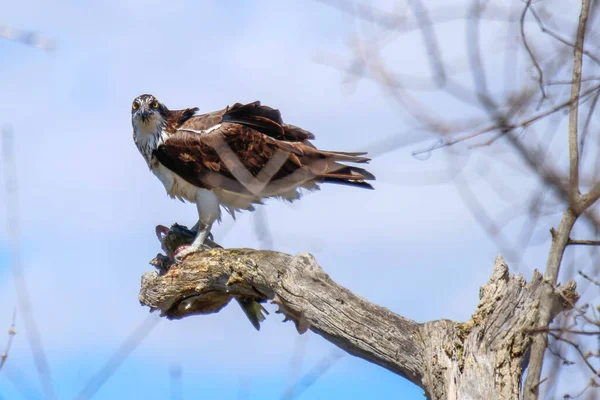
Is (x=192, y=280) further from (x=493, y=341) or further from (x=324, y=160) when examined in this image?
(x=493, y=341)

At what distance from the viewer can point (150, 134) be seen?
7.77 m

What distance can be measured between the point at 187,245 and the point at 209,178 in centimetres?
59

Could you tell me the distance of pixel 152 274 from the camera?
6359 millimetres

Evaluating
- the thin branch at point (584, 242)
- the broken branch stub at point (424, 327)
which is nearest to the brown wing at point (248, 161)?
the broken branch stub at point (424, 327)

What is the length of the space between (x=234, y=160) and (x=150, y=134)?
96 centimetres

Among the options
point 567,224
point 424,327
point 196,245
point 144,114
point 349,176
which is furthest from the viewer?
point 144,114

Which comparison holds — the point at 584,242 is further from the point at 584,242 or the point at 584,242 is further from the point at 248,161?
the point at 248,161

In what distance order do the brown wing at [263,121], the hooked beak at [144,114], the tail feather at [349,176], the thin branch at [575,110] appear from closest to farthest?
the thin branch at [575,110]
the tail feather at [349,176]
the brown wing at [263,121]
the hooked beak at [144,114]

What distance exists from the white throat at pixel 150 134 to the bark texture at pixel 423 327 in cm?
228

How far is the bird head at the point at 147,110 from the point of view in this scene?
7719 millimetres

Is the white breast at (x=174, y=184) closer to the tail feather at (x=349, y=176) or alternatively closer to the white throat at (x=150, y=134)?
the white throat at (x=150, y=134)

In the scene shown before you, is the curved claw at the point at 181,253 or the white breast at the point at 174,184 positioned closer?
the curved claw at the point at 181,253

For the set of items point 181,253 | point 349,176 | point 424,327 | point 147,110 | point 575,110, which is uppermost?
point 147,110

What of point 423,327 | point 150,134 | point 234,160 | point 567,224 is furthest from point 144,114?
point 567,224
